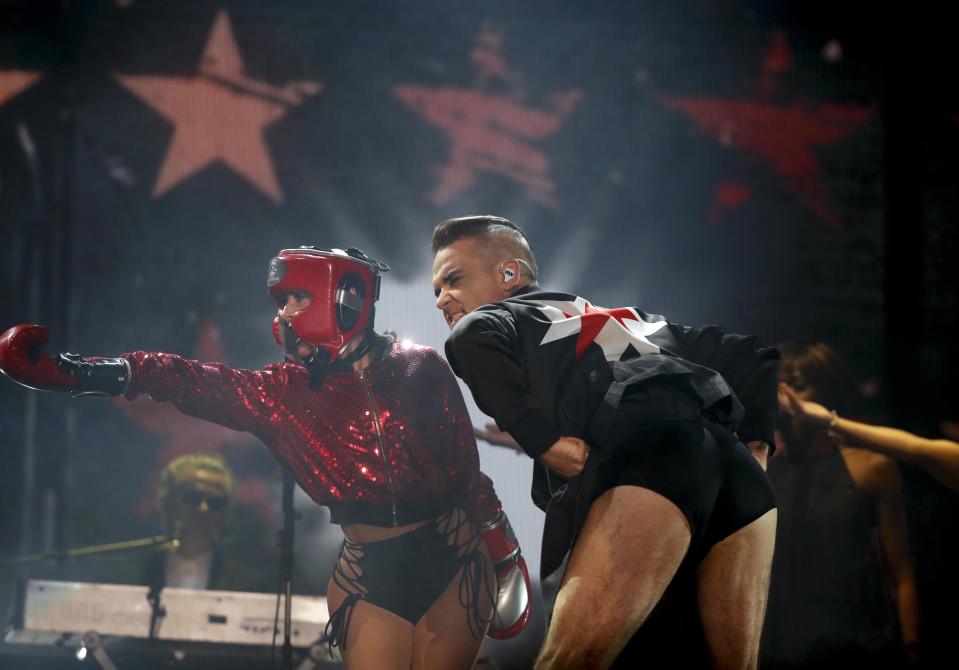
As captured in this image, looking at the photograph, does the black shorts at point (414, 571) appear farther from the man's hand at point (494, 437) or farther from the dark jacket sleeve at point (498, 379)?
the dark jacket sleeve at point (498, 379)

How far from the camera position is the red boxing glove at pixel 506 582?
124 inches

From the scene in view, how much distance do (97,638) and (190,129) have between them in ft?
7.82

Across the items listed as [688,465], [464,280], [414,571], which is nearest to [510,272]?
[464,280]

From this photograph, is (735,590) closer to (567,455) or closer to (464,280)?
(567,455)

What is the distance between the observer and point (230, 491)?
14.2 ft

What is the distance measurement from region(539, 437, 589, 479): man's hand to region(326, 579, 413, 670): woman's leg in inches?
42.0

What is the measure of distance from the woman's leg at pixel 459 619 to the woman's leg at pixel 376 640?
5 centimetres

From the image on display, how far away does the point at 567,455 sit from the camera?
2246mm

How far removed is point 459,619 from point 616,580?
3.76 ft

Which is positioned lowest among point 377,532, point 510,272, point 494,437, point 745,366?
point 377,532

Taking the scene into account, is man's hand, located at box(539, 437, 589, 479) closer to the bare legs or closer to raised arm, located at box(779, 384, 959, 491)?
the bare legs

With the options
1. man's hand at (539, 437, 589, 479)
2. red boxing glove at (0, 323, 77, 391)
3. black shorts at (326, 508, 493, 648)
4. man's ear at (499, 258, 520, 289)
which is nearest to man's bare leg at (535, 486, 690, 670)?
man's hand at (539, 437, 589, 479)

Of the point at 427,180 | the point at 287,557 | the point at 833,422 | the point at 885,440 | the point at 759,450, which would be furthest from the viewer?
the point at 427,180

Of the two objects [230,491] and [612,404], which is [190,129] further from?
[612,404]
